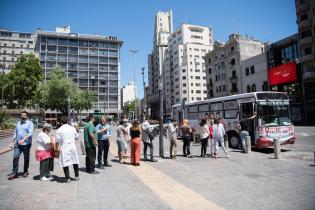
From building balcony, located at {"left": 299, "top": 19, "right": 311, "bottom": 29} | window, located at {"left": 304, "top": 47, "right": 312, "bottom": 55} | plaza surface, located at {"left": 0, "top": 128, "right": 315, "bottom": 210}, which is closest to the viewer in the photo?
plaza surface, located at {"left": 0, "top": 128, "right": 315, "bottom": 210}

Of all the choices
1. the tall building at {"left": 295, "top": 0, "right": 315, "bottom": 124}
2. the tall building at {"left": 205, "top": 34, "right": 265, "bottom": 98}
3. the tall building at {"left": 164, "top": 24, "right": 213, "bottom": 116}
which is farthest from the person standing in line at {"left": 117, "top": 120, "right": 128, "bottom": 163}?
the tall building at {"left": 164, "top": 24, "right": 213, "bottom": 116}

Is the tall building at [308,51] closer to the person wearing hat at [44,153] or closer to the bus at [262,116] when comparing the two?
the bus at [262,116]

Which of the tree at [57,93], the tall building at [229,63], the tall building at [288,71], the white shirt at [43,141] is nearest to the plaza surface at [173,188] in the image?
the white shirt at [43,141]

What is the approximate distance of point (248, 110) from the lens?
44.6 ft

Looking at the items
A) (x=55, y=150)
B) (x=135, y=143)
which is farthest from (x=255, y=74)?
(x=55, y=150)

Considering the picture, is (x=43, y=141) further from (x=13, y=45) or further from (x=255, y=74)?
(x=13, y=45)

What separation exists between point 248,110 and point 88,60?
91028 mm

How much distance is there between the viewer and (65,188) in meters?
6.53

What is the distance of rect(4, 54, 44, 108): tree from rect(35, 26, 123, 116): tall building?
137 feet

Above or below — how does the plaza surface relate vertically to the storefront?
below

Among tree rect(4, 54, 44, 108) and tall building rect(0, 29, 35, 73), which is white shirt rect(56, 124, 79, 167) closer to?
tree rect(4, 54, 44, 108)

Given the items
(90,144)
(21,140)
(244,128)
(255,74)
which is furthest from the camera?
(255,74)

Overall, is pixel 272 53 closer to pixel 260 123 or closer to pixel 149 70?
pixel 260 123

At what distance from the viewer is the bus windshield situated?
504 inches
